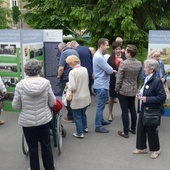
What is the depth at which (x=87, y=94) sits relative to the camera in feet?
17.2

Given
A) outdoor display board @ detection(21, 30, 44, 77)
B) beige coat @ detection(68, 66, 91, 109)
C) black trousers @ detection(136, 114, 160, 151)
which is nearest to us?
black trousers @ detection(136, 114, 160, 151)

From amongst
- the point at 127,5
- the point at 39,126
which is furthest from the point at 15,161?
the point at 127,5

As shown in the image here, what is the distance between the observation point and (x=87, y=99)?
5.24 metres

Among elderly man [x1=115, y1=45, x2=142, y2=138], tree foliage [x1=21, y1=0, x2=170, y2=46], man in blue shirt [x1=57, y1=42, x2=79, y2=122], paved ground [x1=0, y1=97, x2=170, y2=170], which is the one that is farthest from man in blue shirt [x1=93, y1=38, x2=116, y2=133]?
tree foliage [x1=21, y1=0, x2=170, y2=46]

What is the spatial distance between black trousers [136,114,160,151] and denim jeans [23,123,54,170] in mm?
1541

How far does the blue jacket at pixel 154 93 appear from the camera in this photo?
4.24m

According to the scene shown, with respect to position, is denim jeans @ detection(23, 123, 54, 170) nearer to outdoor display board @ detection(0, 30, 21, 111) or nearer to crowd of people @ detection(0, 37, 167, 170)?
crowd of people @ detection(0, 37, 167, 170)

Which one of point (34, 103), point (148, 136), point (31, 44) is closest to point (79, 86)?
point (148, 136)

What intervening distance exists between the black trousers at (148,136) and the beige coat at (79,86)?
1.12 metres

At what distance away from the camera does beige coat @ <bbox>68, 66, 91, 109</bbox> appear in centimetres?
499

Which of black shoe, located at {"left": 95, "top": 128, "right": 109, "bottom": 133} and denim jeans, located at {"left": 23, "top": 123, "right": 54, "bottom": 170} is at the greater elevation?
denim jeans, located at {"left": 23, "top": 123, "right": 54, "bottom": 170}

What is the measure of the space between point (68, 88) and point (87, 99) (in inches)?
16.7

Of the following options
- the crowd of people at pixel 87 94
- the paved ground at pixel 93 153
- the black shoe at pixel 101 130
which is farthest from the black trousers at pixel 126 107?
the black shoe at pixel 101 130

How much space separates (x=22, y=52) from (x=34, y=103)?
10.4 feet
